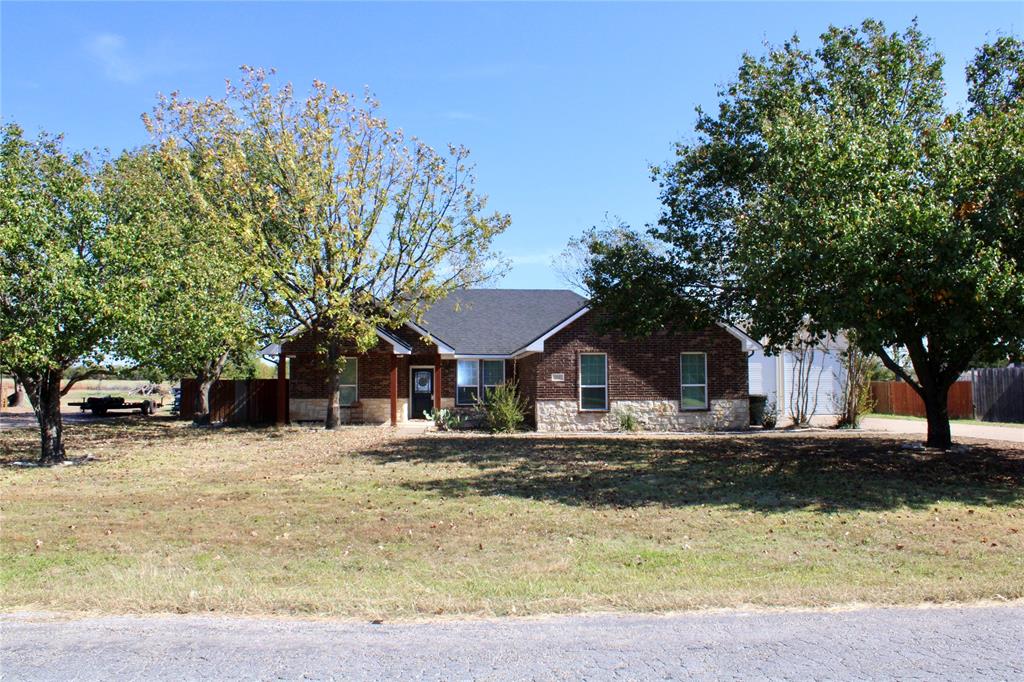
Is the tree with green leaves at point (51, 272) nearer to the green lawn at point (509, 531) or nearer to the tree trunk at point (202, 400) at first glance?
the green lawn at point (509, 531)

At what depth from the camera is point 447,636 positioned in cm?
554

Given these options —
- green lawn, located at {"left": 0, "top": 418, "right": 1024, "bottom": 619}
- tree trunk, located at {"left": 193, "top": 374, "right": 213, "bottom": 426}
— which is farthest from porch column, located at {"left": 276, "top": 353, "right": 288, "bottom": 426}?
green lawn, located at {"left": 0, "top": 418, "right": 1024, "bottom": 619}

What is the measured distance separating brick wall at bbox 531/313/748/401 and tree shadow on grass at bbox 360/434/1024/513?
3685 mm

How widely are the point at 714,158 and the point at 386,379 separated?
46.5 feet

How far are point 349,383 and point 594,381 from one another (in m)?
8.57

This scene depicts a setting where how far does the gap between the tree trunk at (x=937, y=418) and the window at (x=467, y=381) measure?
1451cm

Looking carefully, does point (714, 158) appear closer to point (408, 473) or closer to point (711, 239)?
point (711, 239)

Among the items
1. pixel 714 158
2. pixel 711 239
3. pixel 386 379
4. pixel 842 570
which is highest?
pixel 714 158

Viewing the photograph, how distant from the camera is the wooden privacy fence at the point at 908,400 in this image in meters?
30.3

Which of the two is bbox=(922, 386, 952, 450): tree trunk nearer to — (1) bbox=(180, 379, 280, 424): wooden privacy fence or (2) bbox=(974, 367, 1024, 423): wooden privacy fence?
(2) bbox=(974, 367, 1024, 423): wooden privacy fence

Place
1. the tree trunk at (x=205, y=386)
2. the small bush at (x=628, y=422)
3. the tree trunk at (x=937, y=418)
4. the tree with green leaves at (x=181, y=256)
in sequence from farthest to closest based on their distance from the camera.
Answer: the tree trunk at (x=205, y=386) → the small bush at (x=628, y=422) → the tree trunk at (x=937, y=418) → the tree with green leaves at (x=181, y=256)

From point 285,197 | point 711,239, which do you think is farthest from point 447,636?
point 285,197

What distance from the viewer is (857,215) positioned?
36.0 ft

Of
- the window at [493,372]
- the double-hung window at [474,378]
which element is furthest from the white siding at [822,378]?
the double-hung window at [474,378]
